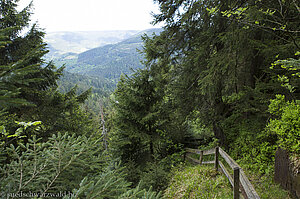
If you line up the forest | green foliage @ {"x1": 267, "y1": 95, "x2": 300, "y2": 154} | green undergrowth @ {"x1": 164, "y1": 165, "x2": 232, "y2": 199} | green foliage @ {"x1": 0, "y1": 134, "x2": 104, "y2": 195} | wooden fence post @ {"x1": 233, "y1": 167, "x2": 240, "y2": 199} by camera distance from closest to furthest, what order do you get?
green foliage @ {"x1": 0, "y1": 134, "x2": 104, "y2": 195} → wooden fence post @ {"x1": 233, "y1": 167, "x2": 240, "y2": 199} → green foliage @ {"x1": 267, "y1": 95, "x2": 300, "y2": 154} → the forest → green undergrowth @ {"x1": 164, "y1": 165, "x2": 232, "y2": 199}

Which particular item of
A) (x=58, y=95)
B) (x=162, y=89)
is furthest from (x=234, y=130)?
(x=58, y=95)

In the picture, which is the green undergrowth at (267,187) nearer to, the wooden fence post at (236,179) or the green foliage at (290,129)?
the wooden fence post at (236,179)

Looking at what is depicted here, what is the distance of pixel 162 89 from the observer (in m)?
8.96

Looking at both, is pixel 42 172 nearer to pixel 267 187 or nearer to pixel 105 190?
pixel 105 190

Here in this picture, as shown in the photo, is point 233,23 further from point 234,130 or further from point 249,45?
point 234,130

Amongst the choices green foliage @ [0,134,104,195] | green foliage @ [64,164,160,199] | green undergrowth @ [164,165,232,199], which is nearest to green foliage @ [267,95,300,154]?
green undergrowth @ [164,165,232,199]

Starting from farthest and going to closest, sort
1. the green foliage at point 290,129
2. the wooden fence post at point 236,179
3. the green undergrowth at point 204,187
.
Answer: the green undergrowth at point 204,187 → the green foliage at point 290,129 → the wooden fence post at point 236,179

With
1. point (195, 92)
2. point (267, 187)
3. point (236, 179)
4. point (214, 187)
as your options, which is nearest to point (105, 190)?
point (236, 179)

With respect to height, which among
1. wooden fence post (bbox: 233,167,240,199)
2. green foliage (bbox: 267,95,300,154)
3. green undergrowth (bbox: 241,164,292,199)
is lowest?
green undergrowth (bbox: 241,164,292,199)

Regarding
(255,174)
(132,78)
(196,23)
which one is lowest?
(255,174)

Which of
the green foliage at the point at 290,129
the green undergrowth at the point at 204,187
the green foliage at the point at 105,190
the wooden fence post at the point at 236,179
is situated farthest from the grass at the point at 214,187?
the green foliage at the point at 105,190

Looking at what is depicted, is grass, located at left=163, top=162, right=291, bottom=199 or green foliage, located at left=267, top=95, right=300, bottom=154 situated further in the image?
grass, located at left=163, top=162, right=291, bottom=199

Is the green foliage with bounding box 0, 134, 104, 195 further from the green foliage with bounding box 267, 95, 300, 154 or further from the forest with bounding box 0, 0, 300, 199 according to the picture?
the green foliage with bounding box 267, 95, 300, 154

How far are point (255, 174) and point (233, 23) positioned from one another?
500cm
